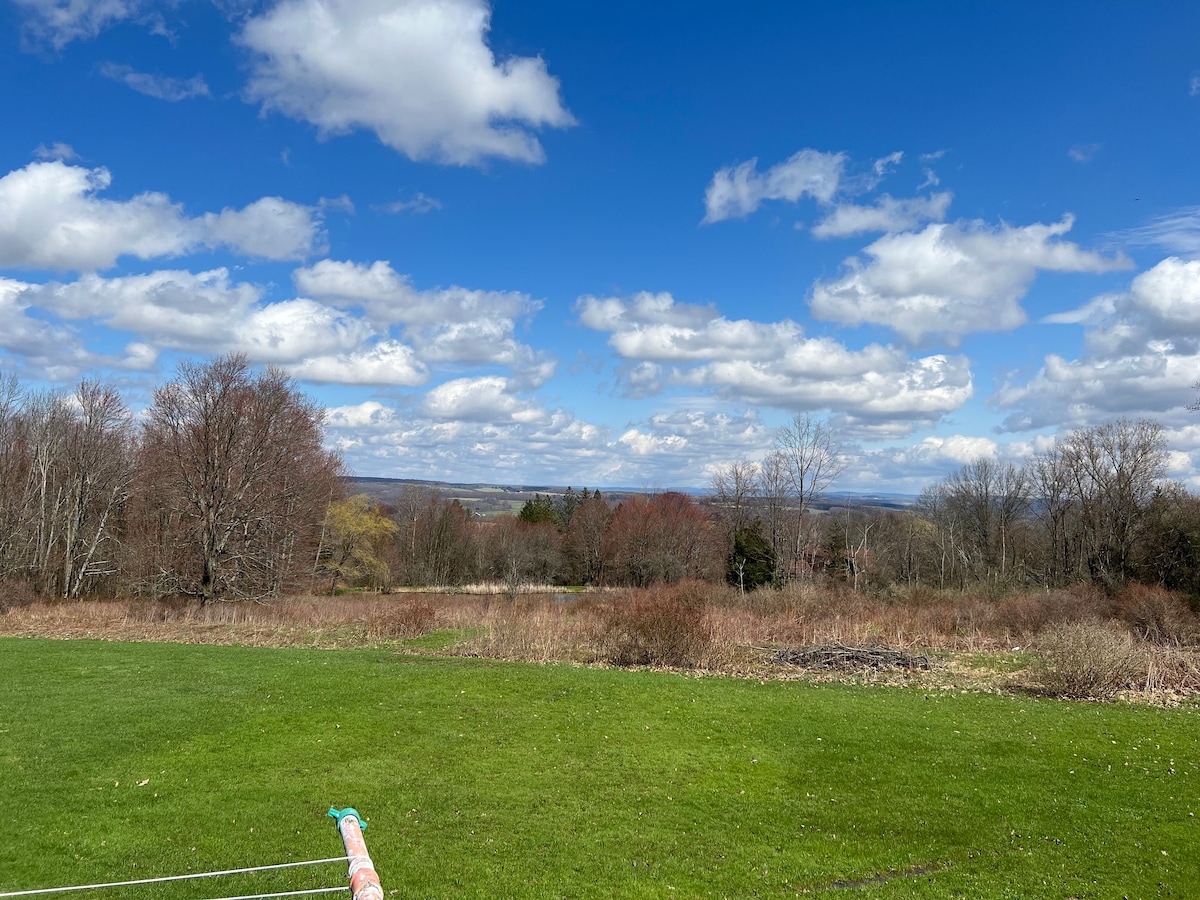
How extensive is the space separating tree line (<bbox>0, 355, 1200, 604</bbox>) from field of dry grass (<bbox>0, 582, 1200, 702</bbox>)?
5419mm

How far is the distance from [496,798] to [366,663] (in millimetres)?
10304

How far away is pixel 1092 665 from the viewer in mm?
14977

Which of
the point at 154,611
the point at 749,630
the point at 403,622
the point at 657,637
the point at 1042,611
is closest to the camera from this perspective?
the point at 657,637

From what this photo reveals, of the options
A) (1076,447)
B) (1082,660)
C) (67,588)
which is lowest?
(67,588)

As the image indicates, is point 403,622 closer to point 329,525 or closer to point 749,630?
point 749,630

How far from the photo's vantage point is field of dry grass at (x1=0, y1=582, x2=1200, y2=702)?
15.9 meters

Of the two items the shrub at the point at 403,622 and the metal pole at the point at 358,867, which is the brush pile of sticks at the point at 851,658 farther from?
the metal pole at the point at 358,867

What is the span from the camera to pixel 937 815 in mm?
8469

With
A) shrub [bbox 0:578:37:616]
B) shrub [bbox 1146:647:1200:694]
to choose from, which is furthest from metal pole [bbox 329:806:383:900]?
shrub [bbox 0:578:37:616]

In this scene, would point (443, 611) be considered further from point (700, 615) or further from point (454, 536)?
point (454, 536)

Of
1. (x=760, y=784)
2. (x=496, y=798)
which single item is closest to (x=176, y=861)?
(x=496, y=798)

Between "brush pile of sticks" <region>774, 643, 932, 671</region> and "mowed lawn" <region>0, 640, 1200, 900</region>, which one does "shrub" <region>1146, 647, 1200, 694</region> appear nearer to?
"mowed lawn" <region>0, 640, 1200, 900</region>

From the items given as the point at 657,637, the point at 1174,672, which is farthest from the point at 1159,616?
the point at 657,637

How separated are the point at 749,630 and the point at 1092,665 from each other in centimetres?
1029
